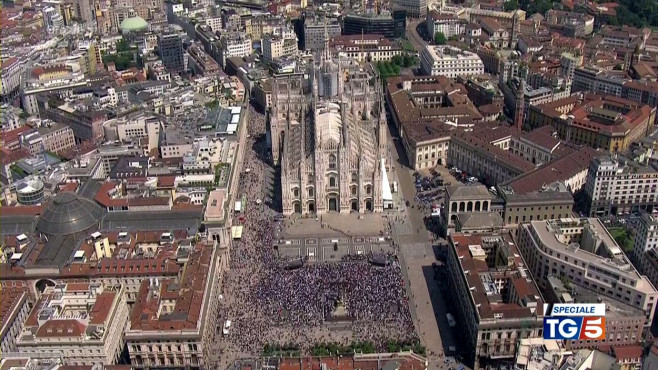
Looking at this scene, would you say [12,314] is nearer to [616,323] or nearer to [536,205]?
[616,323]

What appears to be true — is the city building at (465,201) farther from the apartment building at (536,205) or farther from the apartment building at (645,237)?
the apartment building at (645,237)

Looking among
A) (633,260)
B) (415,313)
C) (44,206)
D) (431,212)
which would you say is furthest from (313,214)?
(633,260)

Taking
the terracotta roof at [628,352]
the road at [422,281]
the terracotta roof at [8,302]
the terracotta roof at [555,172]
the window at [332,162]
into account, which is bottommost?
the road at [422,281]

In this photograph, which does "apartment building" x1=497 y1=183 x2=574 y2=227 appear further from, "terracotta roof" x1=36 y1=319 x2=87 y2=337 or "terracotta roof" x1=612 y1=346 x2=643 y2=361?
"terracotta roof" x1=36 y1=319 x2=87 y2=337

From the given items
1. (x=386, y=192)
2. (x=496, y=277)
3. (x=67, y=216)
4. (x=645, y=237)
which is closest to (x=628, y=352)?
(x=496, y=277)

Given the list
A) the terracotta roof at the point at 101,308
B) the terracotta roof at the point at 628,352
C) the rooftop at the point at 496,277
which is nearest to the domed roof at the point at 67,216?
the terracotta roof at the point at 101,308

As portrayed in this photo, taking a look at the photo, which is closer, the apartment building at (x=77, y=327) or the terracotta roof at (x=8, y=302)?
the apartment building at (x=77, y=327)
